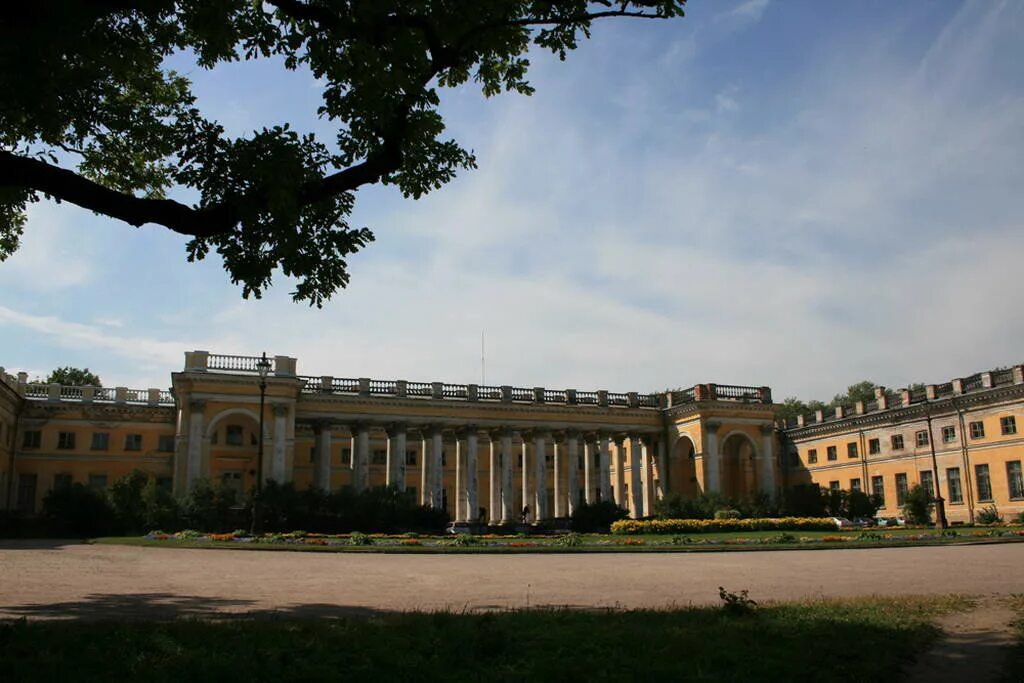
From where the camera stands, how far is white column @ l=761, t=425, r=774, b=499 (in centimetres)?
6256

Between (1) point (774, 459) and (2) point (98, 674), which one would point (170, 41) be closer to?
(2) point (98, 674)

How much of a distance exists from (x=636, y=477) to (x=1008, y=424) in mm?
24907

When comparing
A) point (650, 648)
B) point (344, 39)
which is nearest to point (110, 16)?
point (344, 39)

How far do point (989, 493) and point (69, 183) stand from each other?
2236 inches

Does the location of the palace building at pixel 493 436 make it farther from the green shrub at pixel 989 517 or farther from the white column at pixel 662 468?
the green shrub at pixel 989 517

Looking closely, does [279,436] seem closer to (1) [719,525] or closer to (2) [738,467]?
(1) [719,525]

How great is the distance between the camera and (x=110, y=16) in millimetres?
11789

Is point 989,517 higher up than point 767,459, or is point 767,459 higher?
point 767,459

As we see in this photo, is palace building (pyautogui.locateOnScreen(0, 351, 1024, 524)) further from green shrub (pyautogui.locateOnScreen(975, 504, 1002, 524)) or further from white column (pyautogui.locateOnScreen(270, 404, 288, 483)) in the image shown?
green shrub (pyautogui.locateOnScreen(975, 504, 1002, 524))

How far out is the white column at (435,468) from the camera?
5654 centimetres

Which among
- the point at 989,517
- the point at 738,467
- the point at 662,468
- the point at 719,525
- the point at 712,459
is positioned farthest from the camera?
the point at 738,467

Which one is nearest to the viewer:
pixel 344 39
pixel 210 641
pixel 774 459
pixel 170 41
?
pixel 210 641

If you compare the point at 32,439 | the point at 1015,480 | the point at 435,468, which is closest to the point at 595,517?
the point at 435,468

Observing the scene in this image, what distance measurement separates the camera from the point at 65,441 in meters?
55.9
